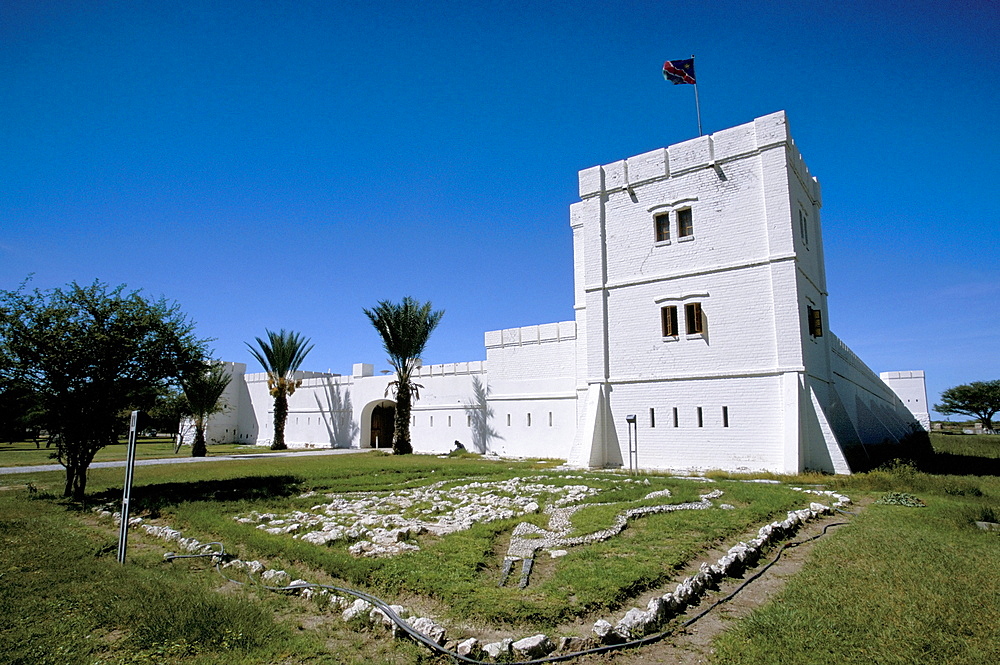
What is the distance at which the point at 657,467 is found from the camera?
18.9 meters

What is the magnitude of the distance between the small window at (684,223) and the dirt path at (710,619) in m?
14.1

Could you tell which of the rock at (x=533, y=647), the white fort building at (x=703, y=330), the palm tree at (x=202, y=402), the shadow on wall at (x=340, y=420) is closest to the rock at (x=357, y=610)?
the rock at (x=533, y=647)

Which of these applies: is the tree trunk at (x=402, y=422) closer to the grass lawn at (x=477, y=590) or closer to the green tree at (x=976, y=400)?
the grass lawn at (x=477, y=590)

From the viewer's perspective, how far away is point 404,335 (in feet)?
97.7

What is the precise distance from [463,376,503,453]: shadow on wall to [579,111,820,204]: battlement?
11.5 m

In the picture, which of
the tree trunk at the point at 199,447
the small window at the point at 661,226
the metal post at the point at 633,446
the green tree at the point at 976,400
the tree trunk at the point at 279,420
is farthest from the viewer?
the green tree at the point at 976,400

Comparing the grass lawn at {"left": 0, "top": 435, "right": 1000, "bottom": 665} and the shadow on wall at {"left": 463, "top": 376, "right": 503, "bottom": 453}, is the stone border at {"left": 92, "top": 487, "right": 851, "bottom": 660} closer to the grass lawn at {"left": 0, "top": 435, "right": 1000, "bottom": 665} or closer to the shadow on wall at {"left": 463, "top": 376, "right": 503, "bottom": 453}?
the grass lawn at {"left": 0, "top": 435, "right": 1000, "bottom": 665}

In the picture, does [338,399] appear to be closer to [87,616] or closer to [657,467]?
[657,467]

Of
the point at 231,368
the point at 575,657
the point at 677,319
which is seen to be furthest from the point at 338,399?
the point at 575,657

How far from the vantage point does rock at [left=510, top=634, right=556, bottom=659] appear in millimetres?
4195

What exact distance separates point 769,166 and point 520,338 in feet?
42.9

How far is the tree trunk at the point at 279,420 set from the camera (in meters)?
36.7

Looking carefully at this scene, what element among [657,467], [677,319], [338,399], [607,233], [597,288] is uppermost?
[607,233]

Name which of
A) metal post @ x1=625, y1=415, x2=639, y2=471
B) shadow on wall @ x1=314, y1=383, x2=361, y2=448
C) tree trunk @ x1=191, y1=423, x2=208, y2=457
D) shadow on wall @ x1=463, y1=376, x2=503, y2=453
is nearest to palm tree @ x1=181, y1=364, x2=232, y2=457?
tree trunk @ x1=191, y1=423, x2=208, y2=457
